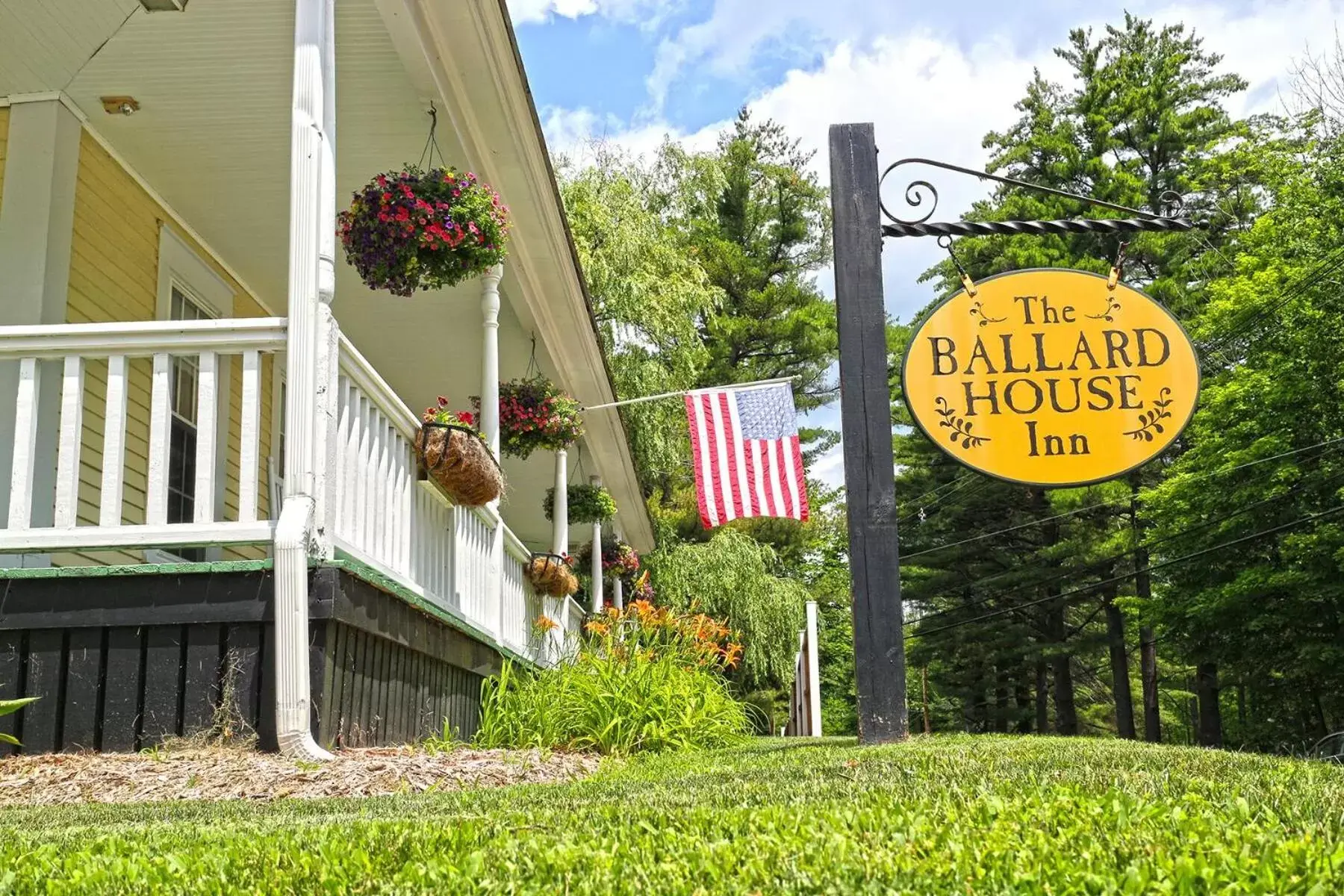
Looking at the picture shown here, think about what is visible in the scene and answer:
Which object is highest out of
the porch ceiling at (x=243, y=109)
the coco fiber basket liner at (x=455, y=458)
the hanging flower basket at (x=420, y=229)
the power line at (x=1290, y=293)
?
the power line at (x=1290, y=293)

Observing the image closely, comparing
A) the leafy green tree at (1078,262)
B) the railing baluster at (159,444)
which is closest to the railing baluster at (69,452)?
the railing baluster at (159,444)

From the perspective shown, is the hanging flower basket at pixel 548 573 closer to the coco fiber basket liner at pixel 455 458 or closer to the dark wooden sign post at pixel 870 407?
the coco fiber basket liner at pixel 455 458

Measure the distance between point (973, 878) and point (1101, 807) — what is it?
0.73m

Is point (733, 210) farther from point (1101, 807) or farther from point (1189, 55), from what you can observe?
point (1101, 807)

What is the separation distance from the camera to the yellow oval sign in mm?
6172

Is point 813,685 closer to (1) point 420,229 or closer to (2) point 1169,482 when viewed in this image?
(1) point 420,229

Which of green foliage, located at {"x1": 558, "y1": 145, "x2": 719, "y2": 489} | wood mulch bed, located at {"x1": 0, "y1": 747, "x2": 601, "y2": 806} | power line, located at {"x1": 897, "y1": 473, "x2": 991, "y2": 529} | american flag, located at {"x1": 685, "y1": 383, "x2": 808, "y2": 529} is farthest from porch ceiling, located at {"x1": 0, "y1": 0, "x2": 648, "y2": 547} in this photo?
power line, located at {"x1": 897, "y1": 473, "x2": 991, "y2": 529}

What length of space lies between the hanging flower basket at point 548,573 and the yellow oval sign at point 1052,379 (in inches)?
208

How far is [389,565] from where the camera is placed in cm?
653

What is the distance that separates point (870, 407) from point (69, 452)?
3.48 meters

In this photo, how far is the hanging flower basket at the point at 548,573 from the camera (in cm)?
1097

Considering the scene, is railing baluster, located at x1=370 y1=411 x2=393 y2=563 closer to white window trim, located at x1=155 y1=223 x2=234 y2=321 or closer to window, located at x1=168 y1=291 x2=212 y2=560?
white window trim, located at x1=155 y1=223 x2=234 y2=321

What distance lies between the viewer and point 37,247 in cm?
718

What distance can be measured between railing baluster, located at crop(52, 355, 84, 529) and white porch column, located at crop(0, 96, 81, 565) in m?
1.59
